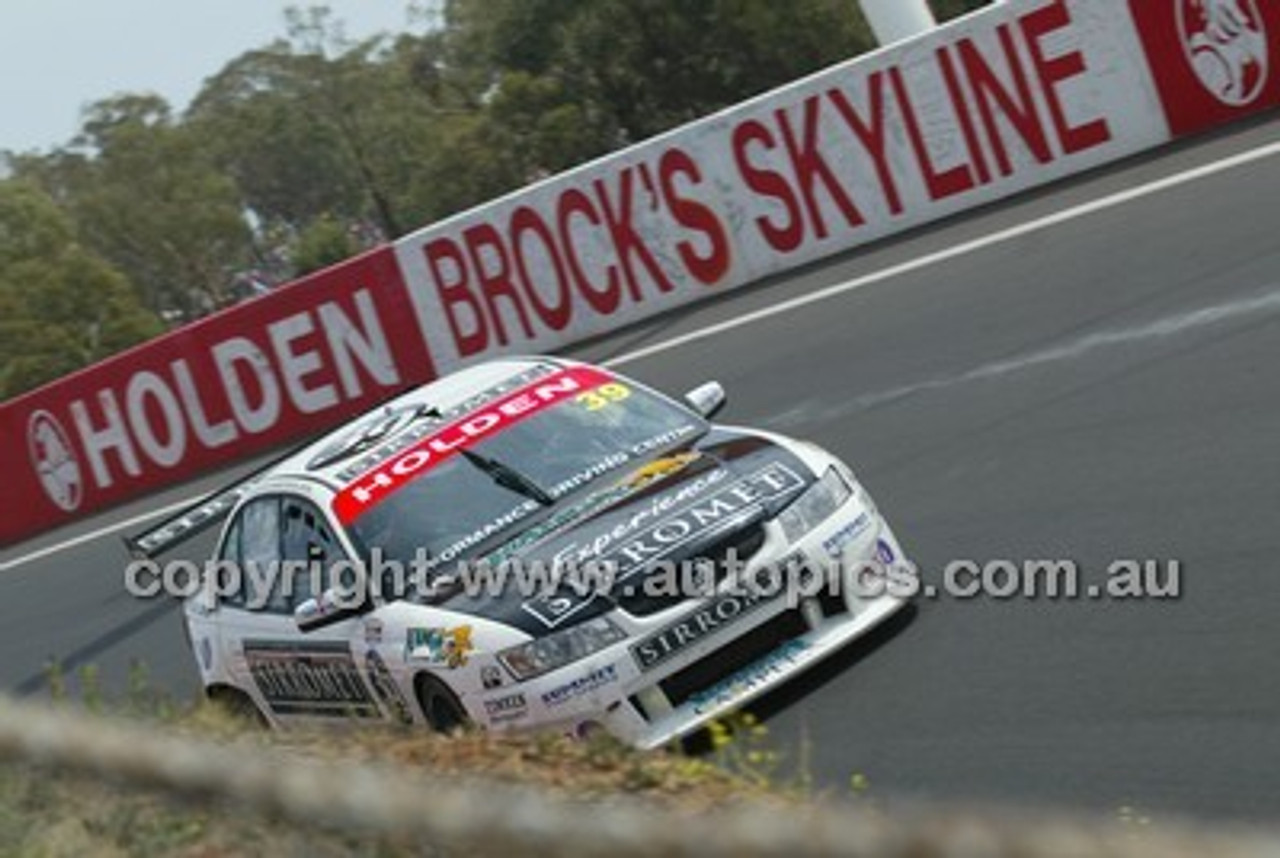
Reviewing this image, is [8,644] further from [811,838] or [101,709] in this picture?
[811,838]

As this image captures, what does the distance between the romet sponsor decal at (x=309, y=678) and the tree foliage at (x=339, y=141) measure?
1100 inches

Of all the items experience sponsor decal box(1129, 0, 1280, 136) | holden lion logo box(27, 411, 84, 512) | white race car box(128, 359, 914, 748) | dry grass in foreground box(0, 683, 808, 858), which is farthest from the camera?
holden lion logo box(27, 411, 84, 512)

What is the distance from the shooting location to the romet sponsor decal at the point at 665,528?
7695mm

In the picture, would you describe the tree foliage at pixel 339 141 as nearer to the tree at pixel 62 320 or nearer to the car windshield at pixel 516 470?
the tree at pixel 62 320

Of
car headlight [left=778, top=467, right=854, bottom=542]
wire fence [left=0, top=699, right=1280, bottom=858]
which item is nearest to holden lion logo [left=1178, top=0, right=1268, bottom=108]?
car headlight [left=778, top=467, right=854, bottom=542]

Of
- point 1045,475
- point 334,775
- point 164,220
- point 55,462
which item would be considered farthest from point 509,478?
point 164,220

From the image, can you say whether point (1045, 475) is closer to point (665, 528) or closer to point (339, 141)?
point (665, 528)

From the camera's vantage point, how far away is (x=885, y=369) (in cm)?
1298

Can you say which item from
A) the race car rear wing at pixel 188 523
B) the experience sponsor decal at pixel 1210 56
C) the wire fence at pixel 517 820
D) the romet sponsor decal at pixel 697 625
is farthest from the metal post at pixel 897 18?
the wire fence at pixel 517 820

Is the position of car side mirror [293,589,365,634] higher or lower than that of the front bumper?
higher

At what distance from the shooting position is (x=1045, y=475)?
9.70 metres

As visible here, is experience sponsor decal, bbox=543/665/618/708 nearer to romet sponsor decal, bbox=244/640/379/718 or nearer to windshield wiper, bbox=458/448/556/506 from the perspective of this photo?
romet sponsor decal, bbox=244/640/379/718

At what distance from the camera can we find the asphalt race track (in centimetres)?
666

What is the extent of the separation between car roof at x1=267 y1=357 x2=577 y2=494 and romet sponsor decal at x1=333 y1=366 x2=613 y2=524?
155 mm
